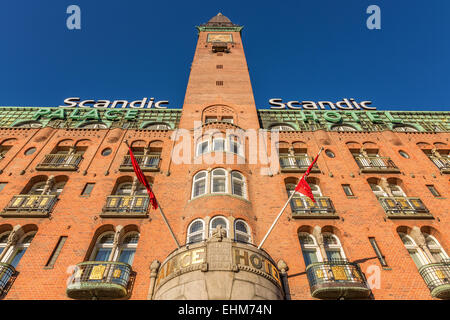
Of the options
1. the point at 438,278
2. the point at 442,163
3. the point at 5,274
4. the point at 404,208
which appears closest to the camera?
the point at 5,274

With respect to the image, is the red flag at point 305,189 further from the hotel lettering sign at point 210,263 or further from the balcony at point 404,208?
the balcony at point 404,208

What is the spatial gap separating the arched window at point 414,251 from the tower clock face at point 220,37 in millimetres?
40674

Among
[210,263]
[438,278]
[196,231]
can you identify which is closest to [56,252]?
[196,231]

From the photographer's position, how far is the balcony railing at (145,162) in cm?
2468

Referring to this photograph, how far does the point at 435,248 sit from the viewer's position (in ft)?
65.1

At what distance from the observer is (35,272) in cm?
1662

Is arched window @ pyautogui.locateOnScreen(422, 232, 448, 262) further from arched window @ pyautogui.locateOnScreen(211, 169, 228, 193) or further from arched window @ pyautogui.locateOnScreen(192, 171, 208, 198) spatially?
arched window @ pyautogui.locateOnScreen(192, 171, 208, 198)

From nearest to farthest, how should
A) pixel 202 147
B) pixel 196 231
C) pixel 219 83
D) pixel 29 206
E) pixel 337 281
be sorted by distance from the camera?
1. pixel 337 281
2. pixel 196 231
3. pixel 29 206
4. pixel 202 147
5. pixel 219 83

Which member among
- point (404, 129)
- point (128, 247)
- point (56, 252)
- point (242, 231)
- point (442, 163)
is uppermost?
point (404, 129)

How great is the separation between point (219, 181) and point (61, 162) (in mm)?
14605

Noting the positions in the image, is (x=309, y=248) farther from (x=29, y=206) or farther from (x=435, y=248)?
(x=29, y=206)
